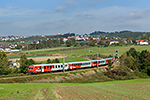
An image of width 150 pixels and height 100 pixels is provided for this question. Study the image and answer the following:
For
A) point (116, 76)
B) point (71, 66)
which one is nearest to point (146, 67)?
point (116, 76)

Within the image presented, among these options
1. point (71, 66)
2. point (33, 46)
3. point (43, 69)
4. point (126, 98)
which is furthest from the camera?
point (33, 46)

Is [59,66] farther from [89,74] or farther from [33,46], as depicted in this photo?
[33,46]

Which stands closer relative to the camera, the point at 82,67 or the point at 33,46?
the point at 82,67

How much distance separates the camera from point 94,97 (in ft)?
63.0

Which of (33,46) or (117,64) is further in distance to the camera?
(33,46)

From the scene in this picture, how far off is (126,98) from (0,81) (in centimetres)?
2317

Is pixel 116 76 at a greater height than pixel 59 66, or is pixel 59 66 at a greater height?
pixel 59 66

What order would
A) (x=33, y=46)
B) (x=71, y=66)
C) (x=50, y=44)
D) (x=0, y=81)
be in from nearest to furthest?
(x=0, y=81) → (x=71, y=66) → (x=33, y=46) → (x=50, y=44)

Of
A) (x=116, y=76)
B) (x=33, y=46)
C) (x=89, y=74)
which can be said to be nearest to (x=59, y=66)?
(x=89, y=74)

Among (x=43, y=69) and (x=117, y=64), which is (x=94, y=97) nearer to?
(x=43, y=69)

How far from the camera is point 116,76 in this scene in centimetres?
4250

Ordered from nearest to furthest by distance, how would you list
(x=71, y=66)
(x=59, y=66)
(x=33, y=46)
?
(x=59, y=66) < (x=71, y=66) < (x=33, y=46)

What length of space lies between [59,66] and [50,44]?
96689 millimetres

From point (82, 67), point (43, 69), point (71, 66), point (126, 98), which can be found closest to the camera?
point (126, 98)
